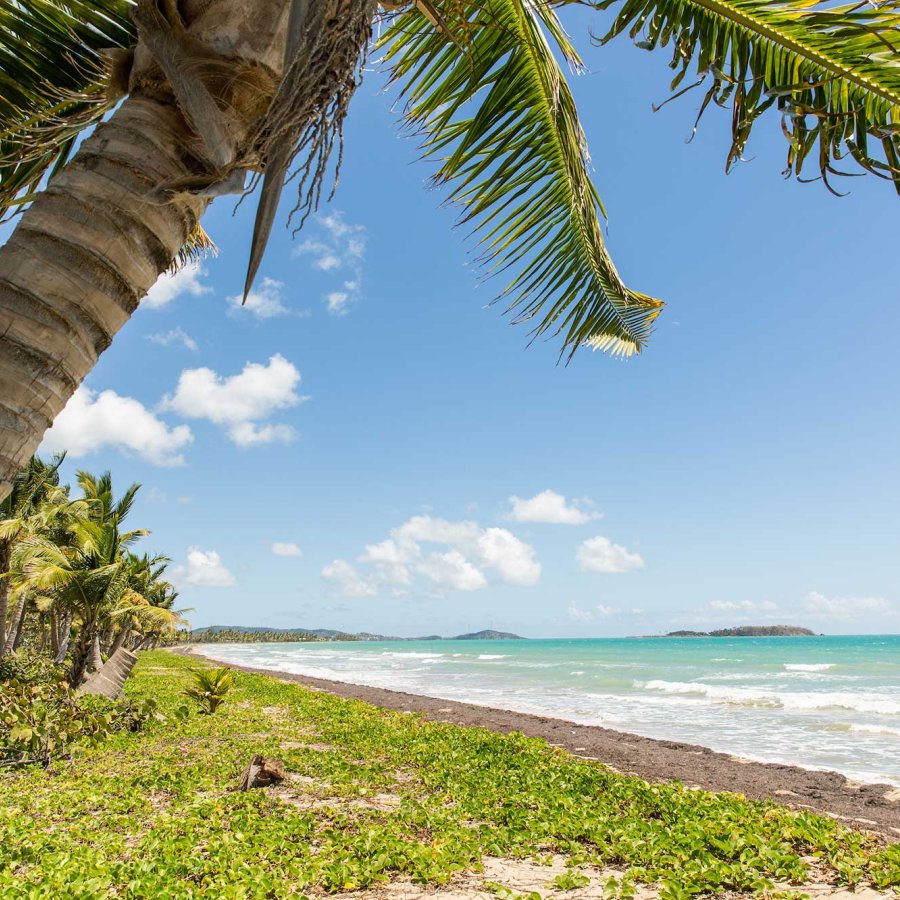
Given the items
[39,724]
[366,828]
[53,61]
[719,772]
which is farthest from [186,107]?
[719,772]

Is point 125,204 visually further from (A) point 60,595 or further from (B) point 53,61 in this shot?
(A) point 60,595

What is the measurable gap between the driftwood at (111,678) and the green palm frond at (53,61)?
13.6 metres

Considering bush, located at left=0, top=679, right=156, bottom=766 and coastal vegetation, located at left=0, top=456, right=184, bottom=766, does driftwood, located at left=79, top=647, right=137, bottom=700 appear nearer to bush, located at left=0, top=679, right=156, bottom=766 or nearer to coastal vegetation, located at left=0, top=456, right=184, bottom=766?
coastal vegetation, located at left=0, top=456, right=184, bottom=766

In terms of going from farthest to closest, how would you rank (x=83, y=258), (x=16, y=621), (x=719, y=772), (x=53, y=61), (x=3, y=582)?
(x=16, y=621) < (x=3, y=582) < (x=719, y=772) < (x=53, y=61) < (x=83, y=258)

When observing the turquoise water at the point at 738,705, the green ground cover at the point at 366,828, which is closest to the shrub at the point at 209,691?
the green ground cover at the point at 366,828

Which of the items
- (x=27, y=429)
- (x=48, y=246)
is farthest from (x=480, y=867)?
(x=48, y=246)

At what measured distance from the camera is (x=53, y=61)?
2.60 meters

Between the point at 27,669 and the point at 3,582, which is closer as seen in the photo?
the point at 3,582

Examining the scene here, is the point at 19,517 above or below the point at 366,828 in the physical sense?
above

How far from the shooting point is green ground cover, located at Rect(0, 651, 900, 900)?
448 centimetres

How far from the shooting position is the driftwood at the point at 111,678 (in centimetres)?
1367

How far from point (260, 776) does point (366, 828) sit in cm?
221

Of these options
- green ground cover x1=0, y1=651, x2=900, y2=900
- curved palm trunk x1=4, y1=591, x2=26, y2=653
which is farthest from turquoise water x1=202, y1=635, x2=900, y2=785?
curved palm trunk x1=4, y1=591, x2=26, y2=653

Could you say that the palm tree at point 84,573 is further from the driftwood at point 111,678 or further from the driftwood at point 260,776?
the driftwood at point 260,776
